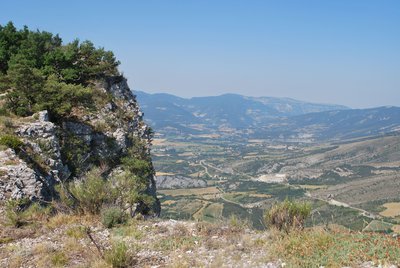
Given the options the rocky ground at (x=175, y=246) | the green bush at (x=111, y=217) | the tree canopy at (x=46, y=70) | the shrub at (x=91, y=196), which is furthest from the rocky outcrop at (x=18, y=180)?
the tree canopy at (x=46, y=70)

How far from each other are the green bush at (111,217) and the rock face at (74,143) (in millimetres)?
4967

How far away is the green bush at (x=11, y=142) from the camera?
17.6 m

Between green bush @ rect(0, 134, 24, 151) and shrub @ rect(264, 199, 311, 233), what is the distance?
1323 cm

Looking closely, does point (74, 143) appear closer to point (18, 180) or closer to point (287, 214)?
point (18, 180)

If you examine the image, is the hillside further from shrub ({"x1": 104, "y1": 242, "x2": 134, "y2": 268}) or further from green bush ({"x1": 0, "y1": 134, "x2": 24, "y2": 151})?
shrub ({"x1": 104, "y1": 242, "x2": 134, "y2": 268})

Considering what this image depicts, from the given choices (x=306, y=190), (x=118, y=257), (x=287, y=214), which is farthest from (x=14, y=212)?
(x=306, y=190)

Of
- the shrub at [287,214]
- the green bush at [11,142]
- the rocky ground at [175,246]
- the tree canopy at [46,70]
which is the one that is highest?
the tree canopy at [46,70]

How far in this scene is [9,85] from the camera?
26078mm

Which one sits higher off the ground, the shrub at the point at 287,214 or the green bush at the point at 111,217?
the shrub at the point at 287,214

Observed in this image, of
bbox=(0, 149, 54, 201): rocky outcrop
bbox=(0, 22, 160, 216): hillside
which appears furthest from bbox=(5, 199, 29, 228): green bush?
bbox=(0, 149, 54, 201): rocky outcrop

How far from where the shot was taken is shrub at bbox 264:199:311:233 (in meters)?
11.6

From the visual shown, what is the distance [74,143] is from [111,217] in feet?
42.1

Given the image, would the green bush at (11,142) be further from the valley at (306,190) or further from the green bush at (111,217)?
the valley at (306,190)

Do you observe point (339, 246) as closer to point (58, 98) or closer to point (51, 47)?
point (58, 98)
